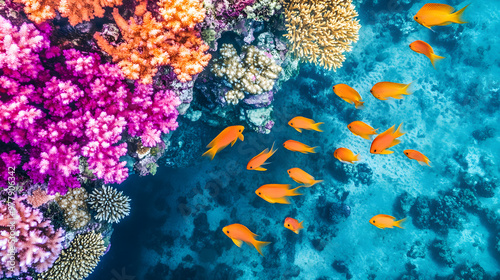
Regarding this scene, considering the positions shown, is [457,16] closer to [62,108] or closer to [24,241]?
[62,108]

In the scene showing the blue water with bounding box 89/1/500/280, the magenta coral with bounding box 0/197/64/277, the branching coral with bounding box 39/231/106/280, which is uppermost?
the magenta coral with bounding box 0/197/64/277

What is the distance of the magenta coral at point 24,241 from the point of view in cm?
336

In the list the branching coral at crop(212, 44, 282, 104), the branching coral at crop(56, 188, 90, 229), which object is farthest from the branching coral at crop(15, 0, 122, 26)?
the branching coral at crop(56, 188, 90, 229)

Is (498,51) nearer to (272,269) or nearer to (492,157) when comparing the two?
(492,157)

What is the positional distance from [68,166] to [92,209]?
72.0 inches

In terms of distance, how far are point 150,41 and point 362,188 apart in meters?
9.91

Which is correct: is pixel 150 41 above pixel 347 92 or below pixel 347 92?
above

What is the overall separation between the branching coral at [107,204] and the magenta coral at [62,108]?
3.95 feet

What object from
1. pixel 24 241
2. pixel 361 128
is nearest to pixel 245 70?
pixel 361 128

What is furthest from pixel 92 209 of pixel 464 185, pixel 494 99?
pixel 494 99

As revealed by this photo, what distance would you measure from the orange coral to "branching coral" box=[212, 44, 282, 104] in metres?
1.32

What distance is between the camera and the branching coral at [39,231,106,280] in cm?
419

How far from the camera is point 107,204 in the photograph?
4.84 metres

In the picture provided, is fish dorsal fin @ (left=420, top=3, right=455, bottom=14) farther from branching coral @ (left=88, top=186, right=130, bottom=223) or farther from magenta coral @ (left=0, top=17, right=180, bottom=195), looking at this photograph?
branching coral @ (left=88, top=186, right=130, bottom=223)
